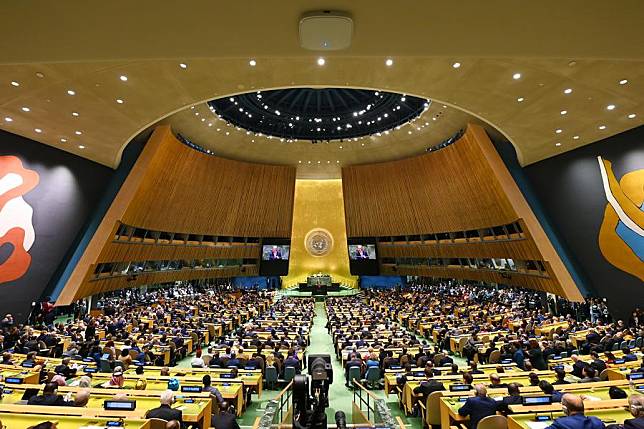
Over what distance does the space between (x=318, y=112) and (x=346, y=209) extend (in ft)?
28.7

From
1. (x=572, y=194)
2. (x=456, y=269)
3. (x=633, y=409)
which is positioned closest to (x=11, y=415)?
(x=633, y=409)

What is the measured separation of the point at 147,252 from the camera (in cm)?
2164

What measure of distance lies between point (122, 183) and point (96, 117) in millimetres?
6323

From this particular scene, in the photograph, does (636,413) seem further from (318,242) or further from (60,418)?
(318,242)

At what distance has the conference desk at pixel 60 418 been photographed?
3941mm

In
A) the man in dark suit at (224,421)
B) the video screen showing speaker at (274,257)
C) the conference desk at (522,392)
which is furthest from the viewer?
the video screen showing speaker at (274,257)

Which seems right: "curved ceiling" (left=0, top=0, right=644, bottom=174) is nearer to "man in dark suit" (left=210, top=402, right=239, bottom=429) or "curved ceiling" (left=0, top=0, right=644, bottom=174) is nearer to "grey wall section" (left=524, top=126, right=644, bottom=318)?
"grey wall section" (left=524, top=126, right=644, bottom=318)

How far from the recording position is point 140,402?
16.5 feet

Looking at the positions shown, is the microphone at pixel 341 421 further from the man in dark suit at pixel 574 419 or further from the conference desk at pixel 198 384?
the conference desk at pixel 198 384

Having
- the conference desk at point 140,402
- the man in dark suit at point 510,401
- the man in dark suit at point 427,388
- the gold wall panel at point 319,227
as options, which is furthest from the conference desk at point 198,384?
the gold wall panel at point 319,227

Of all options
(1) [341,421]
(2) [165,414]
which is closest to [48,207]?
(2) [165,414]

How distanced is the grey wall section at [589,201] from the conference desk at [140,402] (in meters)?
16.8

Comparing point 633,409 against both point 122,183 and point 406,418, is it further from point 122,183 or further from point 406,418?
point 122,183

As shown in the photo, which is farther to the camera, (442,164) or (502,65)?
(442,164)
